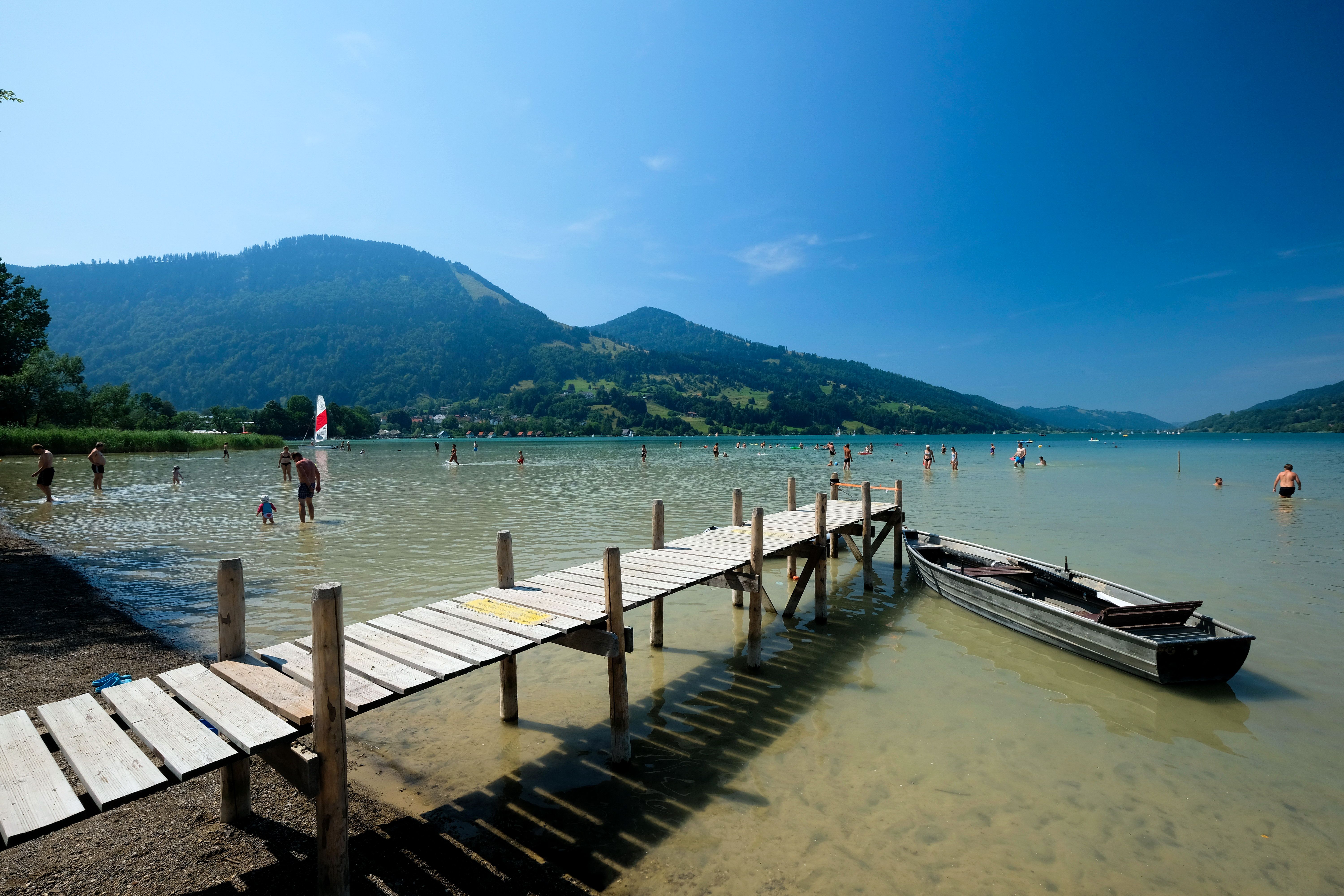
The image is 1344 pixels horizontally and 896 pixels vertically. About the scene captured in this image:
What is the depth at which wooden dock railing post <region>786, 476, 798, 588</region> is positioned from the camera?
1295 centimetres

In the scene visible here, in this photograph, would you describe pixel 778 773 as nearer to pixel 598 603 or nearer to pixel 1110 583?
pixel 598 603

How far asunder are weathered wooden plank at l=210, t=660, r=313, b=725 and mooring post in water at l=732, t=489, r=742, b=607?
8.28m

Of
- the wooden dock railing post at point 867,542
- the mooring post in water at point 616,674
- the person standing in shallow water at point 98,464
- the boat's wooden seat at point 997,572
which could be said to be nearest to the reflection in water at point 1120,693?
the boat's wooden seat at point 997,572

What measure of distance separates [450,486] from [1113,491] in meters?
39.4

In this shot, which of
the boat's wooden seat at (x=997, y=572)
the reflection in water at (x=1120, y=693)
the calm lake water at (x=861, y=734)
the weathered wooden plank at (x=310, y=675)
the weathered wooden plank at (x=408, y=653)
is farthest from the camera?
the boat's wooden seat at (x=997, y=572)

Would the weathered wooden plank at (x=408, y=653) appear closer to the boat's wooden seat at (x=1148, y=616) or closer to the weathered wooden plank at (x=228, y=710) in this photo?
the weathered wooden plank at (x=228, y=710)

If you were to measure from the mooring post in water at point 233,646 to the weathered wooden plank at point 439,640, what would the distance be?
4.10 ft

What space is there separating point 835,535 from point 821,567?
339 cm

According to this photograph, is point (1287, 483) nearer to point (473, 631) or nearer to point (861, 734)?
point (861, 734)

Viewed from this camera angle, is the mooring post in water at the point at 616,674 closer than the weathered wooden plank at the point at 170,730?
No

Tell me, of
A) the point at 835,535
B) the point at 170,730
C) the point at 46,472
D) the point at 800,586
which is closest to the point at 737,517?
the point at 800,586

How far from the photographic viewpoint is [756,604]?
29.3ft

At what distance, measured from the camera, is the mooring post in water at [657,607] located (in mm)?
9844

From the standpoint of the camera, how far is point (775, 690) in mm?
8367
